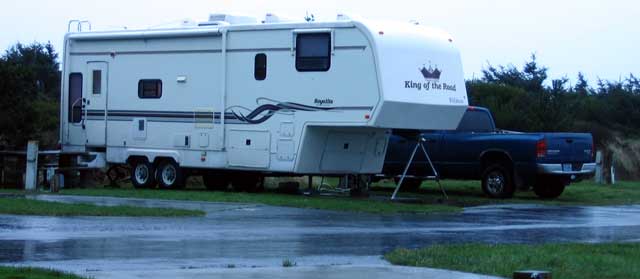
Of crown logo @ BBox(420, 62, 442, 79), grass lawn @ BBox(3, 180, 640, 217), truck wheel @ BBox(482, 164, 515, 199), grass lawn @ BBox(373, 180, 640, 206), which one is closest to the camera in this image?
grass lawn @ BBox(3, 180, 640, 217)

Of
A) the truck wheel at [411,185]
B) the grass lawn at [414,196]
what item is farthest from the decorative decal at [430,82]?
the truck wheel at [411,185]

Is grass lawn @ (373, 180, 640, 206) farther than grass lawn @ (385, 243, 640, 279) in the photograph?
Yes

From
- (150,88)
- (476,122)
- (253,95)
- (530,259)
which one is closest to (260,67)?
(253,95)

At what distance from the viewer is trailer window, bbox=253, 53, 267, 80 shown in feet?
73.2

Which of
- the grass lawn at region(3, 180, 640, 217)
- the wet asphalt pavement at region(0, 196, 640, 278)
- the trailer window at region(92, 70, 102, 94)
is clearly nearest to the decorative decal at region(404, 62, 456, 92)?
the grass lawn at region(3, 180, 640, 217)

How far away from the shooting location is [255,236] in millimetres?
13703

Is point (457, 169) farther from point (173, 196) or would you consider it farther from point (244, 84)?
point (173, 196)

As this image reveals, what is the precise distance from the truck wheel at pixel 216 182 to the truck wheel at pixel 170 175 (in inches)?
43.9

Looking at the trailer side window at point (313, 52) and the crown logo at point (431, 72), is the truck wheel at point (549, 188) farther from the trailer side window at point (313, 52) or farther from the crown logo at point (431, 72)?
the trailer side window at point (313, 52)

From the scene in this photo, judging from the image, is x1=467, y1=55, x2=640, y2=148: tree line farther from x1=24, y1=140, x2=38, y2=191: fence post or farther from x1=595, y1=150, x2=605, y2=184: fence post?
x1=24, y1=140, x2=38, y2=191: fence post

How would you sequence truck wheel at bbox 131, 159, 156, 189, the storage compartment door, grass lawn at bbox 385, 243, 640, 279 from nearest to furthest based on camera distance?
grass lawn at bbox 385, 243, 640, 279
the storage compartment door
truck wheel at bbox 131, 159, 156, 189

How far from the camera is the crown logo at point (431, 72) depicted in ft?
69.9

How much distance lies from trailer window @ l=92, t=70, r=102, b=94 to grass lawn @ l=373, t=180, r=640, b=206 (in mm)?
6774

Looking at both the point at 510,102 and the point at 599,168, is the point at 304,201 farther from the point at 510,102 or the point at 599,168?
the point at 510,102
